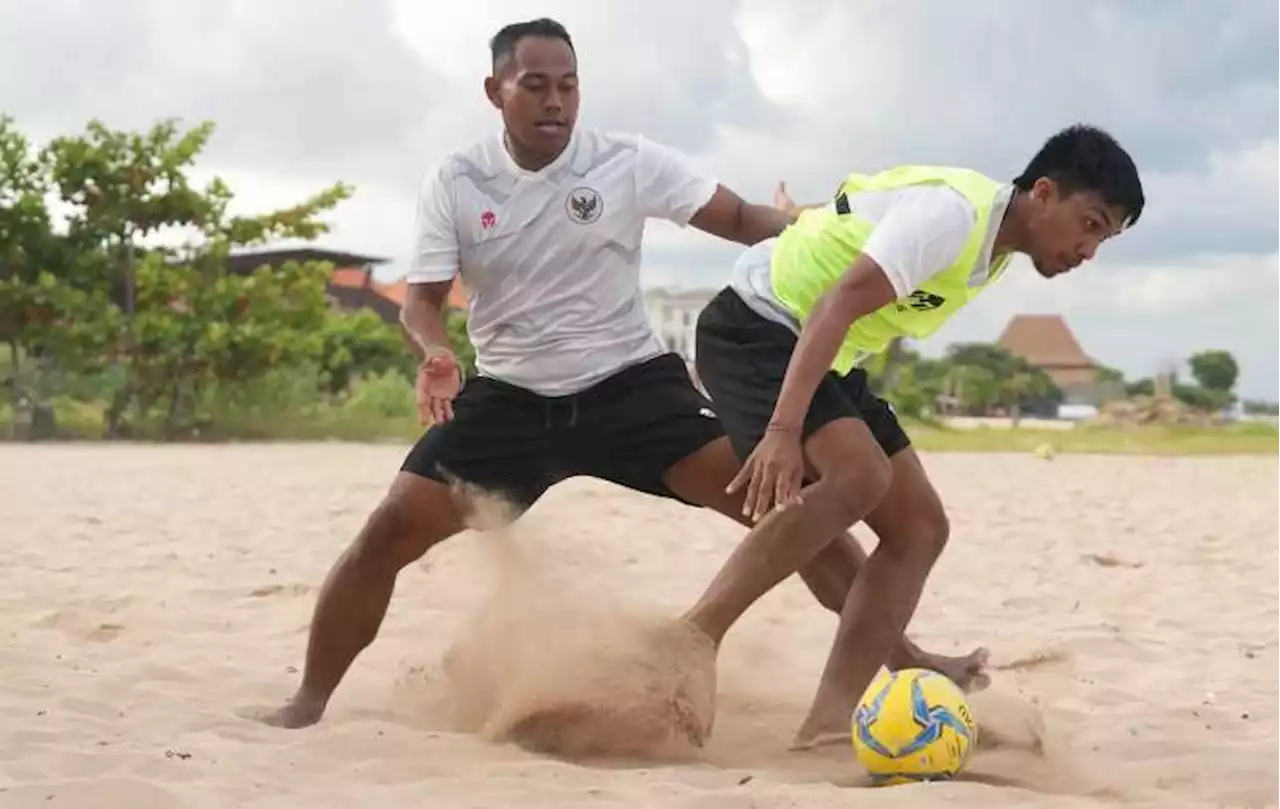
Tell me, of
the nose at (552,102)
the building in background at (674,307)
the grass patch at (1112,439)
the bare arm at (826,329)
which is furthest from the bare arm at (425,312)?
the building in background at (674,307)

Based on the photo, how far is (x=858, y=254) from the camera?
3570mm

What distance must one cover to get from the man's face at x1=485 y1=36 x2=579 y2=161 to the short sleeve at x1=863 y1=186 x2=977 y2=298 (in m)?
0.94

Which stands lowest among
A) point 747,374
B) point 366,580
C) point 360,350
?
point 366,580

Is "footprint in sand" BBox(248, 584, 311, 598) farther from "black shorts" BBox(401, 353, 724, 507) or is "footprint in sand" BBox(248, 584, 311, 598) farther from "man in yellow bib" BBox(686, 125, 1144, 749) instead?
"man in yellow bib" BBox(686, 125, 1144, 749)

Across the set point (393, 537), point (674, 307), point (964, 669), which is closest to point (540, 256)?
point (393, 537)

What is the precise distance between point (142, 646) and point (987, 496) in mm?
8231

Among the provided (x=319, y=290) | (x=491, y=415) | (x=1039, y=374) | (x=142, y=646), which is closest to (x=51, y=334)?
(x=319, y=290)

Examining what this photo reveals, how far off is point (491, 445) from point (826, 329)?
1.00 m

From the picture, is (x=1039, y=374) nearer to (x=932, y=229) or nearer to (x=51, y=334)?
(x=51, y=334)

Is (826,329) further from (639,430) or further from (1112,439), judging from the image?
(1112,439)

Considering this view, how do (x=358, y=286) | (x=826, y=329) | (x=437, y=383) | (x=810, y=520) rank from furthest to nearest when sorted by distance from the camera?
1. (x=358, y=286)
2. (x=437, y=383)
3. (x=810, y=520)
4. (x=826, y=329)

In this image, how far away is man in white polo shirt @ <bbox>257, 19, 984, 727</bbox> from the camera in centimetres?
388

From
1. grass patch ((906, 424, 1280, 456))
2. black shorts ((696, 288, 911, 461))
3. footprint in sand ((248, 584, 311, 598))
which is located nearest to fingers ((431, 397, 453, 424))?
black shorts ((696, 288, 911, 461))

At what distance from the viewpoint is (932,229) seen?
331cm
